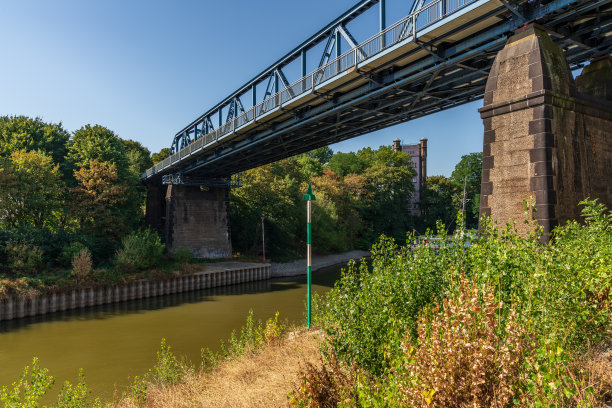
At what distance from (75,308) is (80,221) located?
8.54 metres

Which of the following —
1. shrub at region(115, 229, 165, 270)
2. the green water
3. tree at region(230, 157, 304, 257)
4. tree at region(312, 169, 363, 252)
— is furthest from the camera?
tree at region(312, 169, 363, 252)

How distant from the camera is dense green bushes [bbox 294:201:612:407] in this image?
2.82 metres

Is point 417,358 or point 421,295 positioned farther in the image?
point 421,295

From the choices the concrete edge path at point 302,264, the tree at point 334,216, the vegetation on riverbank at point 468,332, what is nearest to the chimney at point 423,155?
the tree at point 334,216

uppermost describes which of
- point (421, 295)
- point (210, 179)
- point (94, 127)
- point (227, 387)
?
point (94, 127)

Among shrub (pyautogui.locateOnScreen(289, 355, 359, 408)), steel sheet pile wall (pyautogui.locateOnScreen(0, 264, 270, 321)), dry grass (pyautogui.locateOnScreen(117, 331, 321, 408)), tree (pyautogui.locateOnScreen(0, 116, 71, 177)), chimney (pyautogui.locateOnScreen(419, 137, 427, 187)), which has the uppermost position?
chimney (pyautogui.locateOnScreen(419, 137, 427, 187))

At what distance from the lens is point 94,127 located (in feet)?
111

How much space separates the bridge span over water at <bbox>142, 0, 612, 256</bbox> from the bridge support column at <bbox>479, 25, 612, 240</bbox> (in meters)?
0.02

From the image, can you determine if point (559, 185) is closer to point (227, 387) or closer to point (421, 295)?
point (421, 295)

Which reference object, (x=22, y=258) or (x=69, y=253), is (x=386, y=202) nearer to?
(x=69, y=253)

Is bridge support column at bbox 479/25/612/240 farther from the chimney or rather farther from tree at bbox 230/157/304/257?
the chimney

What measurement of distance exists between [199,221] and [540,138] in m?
30.8

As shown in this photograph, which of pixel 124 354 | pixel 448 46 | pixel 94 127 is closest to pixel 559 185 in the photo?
pixel 448 46

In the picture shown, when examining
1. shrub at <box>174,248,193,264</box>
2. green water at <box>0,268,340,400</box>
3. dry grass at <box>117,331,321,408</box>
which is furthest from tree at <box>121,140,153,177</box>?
dry grass at <box>117,331,321,408</box>
